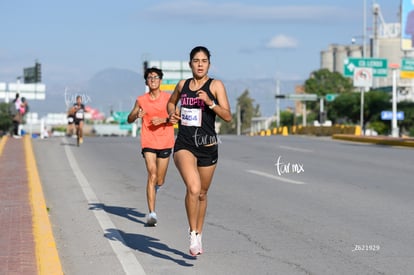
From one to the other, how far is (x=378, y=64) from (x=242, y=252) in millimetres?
52619

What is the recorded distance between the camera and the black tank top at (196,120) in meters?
7.95

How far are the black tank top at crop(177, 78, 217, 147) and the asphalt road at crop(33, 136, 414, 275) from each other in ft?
3.90

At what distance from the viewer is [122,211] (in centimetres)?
1224

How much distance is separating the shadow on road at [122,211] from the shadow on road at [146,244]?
1.13 m

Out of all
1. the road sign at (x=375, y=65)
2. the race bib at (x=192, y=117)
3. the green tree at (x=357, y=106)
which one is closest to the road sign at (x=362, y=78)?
the road sign at (x=375, y=65)

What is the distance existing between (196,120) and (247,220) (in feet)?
11.6

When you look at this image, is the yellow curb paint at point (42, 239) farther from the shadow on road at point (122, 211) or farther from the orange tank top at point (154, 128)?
the orange tank top at point (154, 128)

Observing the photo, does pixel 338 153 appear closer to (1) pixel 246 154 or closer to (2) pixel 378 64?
(1) pixel 246 154

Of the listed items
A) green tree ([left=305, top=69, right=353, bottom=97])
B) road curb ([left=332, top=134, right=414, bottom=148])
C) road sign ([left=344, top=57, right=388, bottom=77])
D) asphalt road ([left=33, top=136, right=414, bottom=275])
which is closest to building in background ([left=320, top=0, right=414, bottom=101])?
green tree ([left=305, top=69, right=353, bottom=97])

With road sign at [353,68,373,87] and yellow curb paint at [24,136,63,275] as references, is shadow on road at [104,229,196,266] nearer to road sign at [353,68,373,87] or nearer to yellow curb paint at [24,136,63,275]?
yellow curb paint at [24,136,63,275]

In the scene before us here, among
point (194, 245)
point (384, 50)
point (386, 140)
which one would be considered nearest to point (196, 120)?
point (194, 245)

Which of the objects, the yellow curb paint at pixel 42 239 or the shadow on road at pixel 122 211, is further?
the shadow on road at pixel 122 211

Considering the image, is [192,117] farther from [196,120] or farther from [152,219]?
[152,219]

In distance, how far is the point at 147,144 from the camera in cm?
1099
